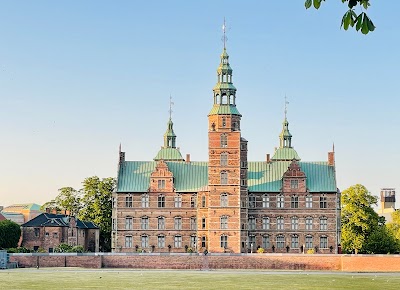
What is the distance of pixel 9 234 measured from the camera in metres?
85.5

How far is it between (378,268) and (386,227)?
64.8 ft

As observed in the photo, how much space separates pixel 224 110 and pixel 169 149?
38.9 feet

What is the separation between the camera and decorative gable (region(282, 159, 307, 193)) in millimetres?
85312

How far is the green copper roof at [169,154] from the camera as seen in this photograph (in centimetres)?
9231

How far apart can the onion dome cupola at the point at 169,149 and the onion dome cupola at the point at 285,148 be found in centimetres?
1083

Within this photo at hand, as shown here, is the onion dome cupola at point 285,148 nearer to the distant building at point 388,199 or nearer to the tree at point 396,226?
the tree at point 396,226

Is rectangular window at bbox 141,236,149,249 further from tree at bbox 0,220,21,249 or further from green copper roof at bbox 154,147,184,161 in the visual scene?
tree at bbox 0,220,21,249

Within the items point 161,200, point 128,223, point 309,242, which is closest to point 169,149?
point 161,200

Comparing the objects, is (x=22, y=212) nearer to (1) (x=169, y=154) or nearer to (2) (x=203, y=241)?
(1) (x=169, y=154)

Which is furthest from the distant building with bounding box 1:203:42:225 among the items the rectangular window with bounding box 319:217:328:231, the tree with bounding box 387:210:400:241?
the tree with bounding box 387:210:400:241

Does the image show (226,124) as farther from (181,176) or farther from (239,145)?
(181,176)

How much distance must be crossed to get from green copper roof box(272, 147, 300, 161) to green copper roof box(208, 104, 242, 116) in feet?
30.5

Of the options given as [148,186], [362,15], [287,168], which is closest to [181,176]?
[148,186]

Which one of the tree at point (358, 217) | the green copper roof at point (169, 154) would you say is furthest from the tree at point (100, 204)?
the tree at point (358, 217)
